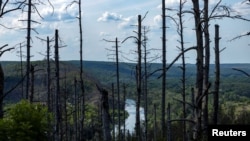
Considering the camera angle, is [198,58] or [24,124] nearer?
[198,58]

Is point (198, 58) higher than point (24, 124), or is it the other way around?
point (198, 58)

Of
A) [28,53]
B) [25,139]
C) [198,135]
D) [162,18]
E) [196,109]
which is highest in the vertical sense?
[162,18]

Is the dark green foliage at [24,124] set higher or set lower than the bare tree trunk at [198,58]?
lower

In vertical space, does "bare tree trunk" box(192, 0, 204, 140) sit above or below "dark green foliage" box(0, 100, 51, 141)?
above

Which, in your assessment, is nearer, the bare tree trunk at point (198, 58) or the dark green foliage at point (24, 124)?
the bare tree trunk at point (198, 58)

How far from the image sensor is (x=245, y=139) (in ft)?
25.1

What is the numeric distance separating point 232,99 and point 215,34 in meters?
148

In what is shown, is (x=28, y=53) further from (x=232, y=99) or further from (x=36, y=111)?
(x=232, y=99)

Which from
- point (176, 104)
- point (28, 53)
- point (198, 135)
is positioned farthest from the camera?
point (176, 104)

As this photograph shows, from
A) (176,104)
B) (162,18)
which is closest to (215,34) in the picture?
(162,18)

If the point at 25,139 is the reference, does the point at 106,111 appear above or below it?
above

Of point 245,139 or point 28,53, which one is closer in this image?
point 245,139

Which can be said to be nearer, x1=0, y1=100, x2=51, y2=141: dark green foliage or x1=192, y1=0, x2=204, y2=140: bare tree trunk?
x1=192, y1=0, x2=204, y2=140: bare tree trunk

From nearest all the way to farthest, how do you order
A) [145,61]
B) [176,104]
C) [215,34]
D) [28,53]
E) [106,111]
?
1. [106,111]
2. [215,34]
3. [28,53]
4. [145,61]
5. [176,104]
